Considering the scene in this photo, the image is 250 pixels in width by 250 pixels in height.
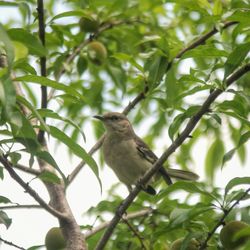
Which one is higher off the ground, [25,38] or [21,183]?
[25,38]

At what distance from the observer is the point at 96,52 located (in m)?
5.52

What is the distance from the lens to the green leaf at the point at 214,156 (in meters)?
6.21

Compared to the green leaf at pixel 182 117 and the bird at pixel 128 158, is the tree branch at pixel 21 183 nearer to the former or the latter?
the green leaf at pixel 182 117

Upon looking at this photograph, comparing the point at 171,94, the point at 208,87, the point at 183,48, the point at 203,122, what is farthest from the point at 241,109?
the point at 203,122

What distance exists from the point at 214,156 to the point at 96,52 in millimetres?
1695

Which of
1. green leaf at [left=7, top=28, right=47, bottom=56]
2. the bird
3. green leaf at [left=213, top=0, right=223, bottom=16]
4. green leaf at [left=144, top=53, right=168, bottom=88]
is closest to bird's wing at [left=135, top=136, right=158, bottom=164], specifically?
the bird

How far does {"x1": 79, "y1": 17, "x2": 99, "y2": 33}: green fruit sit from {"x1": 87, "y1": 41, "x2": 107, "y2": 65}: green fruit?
188 millimetres

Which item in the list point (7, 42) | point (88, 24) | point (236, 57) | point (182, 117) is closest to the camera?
point (7, 42)

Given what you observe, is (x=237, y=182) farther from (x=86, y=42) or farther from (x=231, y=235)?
(x=86, y=42)

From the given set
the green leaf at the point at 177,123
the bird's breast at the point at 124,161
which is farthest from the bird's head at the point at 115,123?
the green leaf at the point at 177,123

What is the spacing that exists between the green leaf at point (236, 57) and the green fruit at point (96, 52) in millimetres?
2252

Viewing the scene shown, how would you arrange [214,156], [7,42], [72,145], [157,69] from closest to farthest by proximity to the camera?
1. [7,42]
2. [72,145]
3. [157,69]
4. [214,156]

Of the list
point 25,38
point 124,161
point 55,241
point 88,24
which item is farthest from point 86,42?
point 25,38

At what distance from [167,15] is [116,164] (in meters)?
1.78
